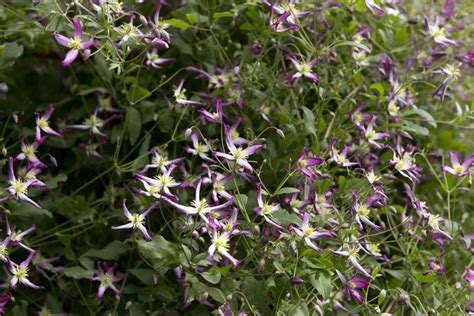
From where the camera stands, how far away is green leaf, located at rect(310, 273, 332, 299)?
3.34ft

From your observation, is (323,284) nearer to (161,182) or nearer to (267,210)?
(267,210)

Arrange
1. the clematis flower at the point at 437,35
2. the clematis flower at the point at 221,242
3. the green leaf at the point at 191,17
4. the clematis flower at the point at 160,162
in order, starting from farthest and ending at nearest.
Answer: the clematis flower at the point at 437,35 → the green leaf at the point at 191,17 → the clematis flower at the point at 160,162 → the clematis flower at the point at 221,242

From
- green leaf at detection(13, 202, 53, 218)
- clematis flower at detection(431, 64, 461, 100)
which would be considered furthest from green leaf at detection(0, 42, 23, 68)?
clematis flower at detection(431, 64, 461, 100)

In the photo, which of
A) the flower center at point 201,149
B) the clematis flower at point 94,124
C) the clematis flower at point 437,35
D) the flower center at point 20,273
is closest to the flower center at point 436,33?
the clematis flower at point 437,35

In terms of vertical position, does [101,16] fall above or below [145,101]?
above

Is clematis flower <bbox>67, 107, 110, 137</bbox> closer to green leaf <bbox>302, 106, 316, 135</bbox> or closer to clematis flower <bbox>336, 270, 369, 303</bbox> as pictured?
green leaf <bbox>302, 106, 316, 135</bbox>

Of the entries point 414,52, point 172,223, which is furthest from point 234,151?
point 414,52

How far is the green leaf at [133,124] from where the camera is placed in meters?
1.23

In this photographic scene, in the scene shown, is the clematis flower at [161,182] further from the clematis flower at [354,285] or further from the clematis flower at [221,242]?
the clematis flower at [354,285]

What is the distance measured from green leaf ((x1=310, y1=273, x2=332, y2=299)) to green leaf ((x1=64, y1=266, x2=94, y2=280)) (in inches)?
12.8

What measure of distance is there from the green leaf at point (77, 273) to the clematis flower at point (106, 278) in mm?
12

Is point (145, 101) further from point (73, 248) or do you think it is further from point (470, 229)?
point (470, 229)

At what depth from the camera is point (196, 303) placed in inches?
45.5

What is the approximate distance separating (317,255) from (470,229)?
0.49m
